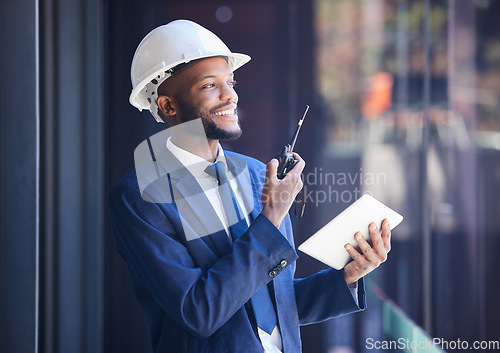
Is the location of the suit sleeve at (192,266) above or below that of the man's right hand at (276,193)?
below

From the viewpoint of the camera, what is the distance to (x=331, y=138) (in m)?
2.40

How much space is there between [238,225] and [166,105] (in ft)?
1.53

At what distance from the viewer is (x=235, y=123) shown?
151 centimetres

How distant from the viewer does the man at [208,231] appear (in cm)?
123

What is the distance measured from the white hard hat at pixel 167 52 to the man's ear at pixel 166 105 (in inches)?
1.3

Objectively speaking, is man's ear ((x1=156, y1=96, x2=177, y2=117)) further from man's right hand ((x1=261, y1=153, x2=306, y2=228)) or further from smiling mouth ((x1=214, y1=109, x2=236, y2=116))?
man's right hand ((x1=261, y1=153, x2=306, y2=228))

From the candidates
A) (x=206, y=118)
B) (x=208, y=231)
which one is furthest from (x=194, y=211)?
(x=206, y=118)

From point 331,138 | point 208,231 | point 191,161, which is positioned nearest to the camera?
point 208,231

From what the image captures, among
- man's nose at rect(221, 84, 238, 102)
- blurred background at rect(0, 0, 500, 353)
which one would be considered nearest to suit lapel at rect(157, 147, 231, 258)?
man's nose at rect(221, 84, 238, 102)

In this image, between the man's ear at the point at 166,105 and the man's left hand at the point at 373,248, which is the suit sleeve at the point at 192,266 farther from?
the man's ear at the point at 166,105

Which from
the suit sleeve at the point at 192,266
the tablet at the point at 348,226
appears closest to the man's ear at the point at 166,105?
the suit sleeve at the point at 192,266

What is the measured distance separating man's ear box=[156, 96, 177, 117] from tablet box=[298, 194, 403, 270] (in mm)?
604

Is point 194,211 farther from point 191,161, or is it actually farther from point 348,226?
point 348,226

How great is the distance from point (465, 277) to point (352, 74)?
1.26 m
